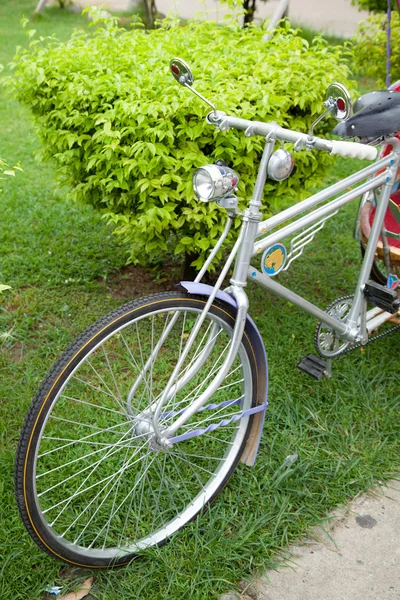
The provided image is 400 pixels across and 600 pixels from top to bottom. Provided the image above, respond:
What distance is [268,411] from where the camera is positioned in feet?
9.39

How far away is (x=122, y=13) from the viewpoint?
13.6 meters

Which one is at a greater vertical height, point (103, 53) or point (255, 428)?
point (103, 53)

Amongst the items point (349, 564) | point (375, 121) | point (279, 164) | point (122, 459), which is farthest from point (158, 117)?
A: point (349, 564)

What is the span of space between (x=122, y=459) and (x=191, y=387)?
0.48 metres

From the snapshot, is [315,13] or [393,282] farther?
[315,13]

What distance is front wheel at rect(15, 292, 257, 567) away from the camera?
1901 mm

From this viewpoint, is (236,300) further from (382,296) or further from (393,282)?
(393,282)

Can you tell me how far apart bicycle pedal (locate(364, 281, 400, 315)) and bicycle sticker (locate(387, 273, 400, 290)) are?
172 mm

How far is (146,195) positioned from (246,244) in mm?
1039

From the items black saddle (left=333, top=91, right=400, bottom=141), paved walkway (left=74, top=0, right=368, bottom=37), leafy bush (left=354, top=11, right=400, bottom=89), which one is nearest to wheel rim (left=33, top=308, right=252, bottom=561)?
black saddle (left=333, top=91, right=400, bottom=141)

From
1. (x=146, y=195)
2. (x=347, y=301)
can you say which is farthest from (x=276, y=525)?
(x=146, y=195)

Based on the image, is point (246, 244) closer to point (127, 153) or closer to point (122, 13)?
point (127, 153)

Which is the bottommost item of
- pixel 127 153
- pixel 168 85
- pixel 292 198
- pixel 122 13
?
pixel 122 13

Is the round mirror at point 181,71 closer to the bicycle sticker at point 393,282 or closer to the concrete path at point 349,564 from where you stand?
the bicycle sticker at point 393,282
